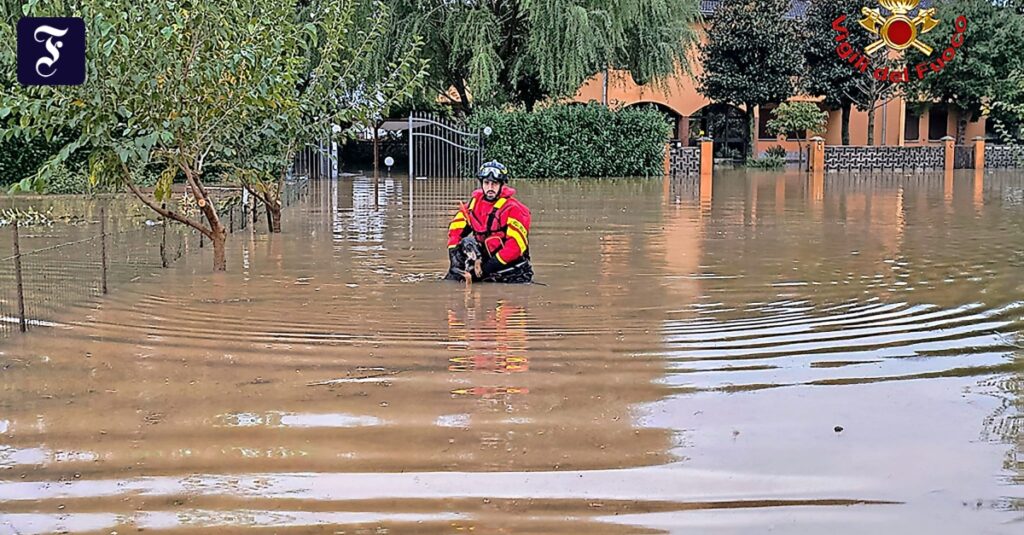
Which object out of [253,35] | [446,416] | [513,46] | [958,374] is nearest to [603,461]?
[446,416]

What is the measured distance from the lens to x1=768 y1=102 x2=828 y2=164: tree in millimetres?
41719

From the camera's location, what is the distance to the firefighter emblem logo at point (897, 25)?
37.6 metres

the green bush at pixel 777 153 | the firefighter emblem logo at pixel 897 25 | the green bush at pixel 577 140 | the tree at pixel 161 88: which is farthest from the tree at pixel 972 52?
the tree at pixel 161 88

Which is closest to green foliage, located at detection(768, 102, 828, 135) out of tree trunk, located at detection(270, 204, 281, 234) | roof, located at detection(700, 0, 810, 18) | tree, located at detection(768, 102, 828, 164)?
tree, located at detection(768, 102, 828, 164)

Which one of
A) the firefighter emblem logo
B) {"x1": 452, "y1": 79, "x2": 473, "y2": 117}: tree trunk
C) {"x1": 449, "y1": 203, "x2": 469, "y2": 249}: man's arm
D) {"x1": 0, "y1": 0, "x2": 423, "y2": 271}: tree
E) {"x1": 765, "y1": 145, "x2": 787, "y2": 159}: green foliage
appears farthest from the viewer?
{"x1": 765, "y1": 145, "x2": 787, "y2": 159}: green foliage

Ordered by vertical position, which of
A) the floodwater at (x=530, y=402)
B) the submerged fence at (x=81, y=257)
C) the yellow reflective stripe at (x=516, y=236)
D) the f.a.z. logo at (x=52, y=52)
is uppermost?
the f.a.z. logo at (x=52, y=52)

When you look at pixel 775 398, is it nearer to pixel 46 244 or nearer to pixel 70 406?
pixel 70 406

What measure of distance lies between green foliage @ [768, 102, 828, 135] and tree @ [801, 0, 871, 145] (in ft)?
2.30

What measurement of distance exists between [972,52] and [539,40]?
59.9 ft

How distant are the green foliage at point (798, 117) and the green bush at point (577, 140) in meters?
11.1

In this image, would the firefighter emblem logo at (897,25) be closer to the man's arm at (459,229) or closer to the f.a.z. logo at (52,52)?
the man's arm at (459,229)

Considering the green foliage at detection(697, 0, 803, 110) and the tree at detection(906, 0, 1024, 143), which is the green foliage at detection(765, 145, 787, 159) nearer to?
the green foliage at detection(697, 0, 803, 110)

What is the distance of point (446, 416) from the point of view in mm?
5734

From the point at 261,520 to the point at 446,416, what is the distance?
159 cm
